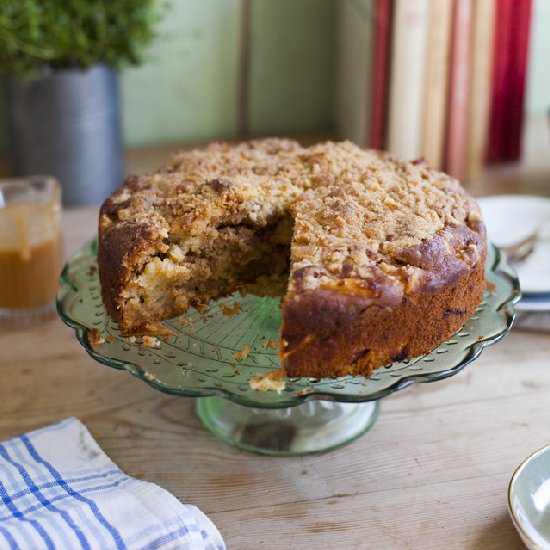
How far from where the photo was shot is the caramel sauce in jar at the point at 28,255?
1.87m

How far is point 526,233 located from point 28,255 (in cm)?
125

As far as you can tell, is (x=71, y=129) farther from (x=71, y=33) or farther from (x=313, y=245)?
(x=313, y=245)

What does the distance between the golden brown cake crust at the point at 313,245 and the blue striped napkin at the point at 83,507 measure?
Result: 25 centimetres

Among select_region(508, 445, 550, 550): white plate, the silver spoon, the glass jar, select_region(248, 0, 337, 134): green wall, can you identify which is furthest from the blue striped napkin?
select_region(248, 0, 337, 134): green wall

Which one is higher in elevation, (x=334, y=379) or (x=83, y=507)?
(x=334, y=379)

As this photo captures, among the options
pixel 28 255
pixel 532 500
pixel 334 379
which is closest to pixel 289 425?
pixel 334 379

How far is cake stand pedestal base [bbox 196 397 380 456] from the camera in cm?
144

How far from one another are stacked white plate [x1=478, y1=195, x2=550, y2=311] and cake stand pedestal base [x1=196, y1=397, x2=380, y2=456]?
1.58ft

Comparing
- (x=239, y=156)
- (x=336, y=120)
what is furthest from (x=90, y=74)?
(x=336, y=120)

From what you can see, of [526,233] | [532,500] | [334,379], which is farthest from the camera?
[526,233]

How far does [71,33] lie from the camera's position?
2.26 m

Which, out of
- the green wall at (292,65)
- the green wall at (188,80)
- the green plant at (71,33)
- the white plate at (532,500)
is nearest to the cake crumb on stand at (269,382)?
the white plate at (532,500)

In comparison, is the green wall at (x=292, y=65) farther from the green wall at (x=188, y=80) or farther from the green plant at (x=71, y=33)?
the green plant at (x=71, y=33)

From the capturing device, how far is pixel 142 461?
4.61 feet
